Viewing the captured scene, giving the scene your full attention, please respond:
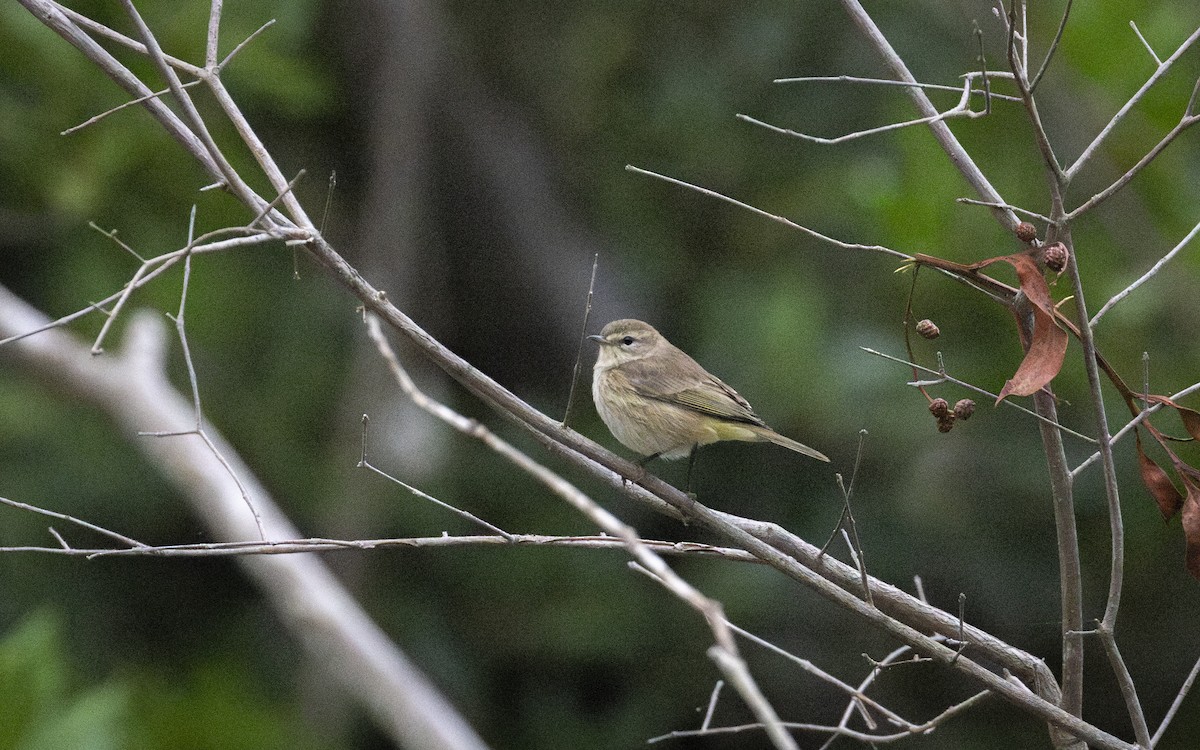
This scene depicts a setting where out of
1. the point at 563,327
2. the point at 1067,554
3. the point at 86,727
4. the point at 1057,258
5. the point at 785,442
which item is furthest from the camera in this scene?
the point at 563,327

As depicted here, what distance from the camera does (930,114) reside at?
95.1 inches

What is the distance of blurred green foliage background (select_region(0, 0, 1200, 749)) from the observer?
486 cm

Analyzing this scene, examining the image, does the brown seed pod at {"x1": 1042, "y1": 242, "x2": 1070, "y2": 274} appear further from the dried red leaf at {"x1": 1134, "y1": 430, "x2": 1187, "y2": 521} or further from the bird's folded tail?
the bird's folded tail

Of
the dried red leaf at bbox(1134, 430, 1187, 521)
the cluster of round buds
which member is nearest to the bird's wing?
the cluster of round buds

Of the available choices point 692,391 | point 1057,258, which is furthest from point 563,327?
point 1057,258

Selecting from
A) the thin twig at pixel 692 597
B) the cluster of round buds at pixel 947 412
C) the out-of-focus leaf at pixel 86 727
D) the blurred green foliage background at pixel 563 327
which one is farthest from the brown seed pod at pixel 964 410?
the out-of-focus leaf at pixel 86 727

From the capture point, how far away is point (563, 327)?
6.55m

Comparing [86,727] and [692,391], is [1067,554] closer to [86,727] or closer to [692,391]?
[692,391]

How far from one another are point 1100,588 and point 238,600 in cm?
481

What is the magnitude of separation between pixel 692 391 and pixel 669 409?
0.45 ft

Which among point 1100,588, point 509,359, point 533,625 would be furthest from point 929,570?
point 509,359

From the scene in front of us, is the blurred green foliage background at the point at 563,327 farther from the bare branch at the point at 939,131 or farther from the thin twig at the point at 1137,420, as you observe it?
the thin twig at the point at 1137,420

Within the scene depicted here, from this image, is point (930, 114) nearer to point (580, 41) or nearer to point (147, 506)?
point (580, 41)

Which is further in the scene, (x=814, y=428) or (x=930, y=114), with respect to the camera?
(x=814, y=428)
